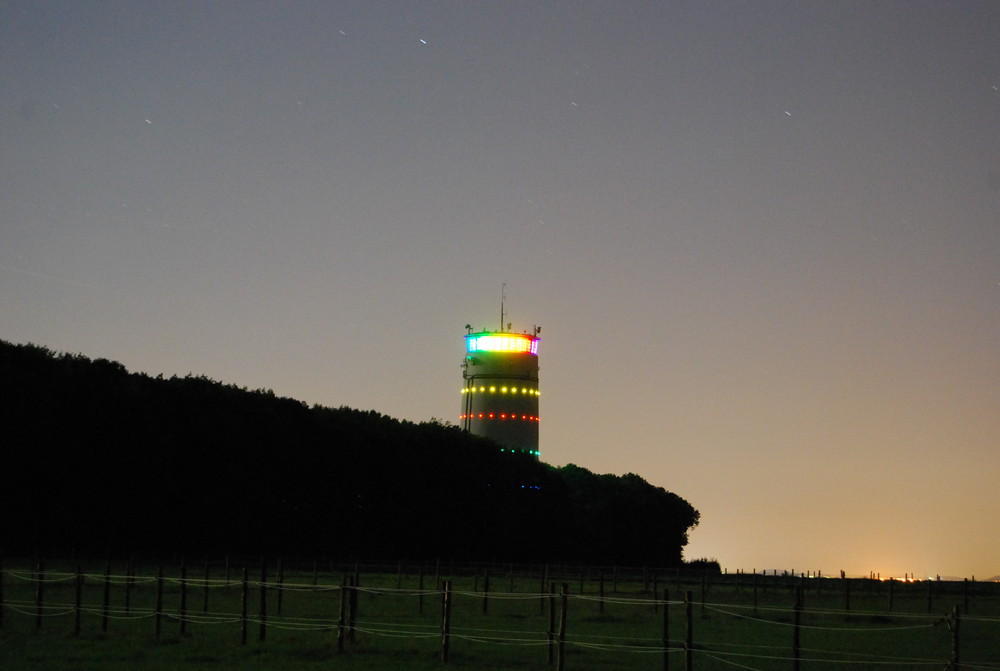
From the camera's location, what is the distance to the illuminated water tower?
161m

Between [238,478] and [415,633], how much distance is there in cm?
5469

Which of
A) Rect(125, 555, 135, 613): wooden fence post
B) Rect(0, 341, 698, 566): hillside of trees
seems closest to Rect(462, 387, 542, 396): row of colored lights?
Rect(0, 341, 698, 566): hillside of trees

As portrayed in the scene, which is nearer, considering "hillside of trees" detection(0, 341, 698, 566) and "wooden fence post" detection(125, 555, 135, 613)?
"wooden fence post" detection(125, 555, 135, 613)

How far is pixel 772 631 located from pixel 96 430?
54.2 m

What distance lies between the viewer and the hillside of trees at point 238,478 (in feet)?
249

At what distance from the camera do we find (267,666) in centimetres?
2745

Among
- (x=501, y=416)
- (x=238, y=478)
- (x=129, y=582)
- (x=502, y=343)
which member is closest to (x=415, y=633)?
(x=129, y=582)

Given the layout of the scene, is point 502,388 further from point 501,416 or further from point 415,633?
point 415,633

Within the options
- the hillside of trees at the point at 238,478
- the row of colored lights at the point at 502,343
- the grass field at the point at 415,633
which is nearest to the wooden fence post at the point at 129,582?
the grass field at the point at 415,633

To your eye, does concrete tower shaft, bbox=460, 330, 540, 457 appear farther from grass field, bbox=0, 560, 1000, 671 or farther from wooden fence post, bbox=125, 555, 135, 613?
wooden fence post, bbox=125, 555, 135, 613

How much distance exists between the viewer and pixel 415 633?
35625mm

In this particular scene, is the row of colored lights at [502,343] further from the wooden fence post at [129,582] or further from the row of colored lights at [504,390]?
the wooden fence post at [129,582]

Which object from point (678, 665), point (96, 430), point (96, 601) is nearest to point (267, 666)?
point (678, 665)

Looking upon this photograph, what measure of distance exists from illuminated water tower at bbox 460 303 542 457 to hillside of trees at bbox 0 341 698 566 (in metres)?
26.8
